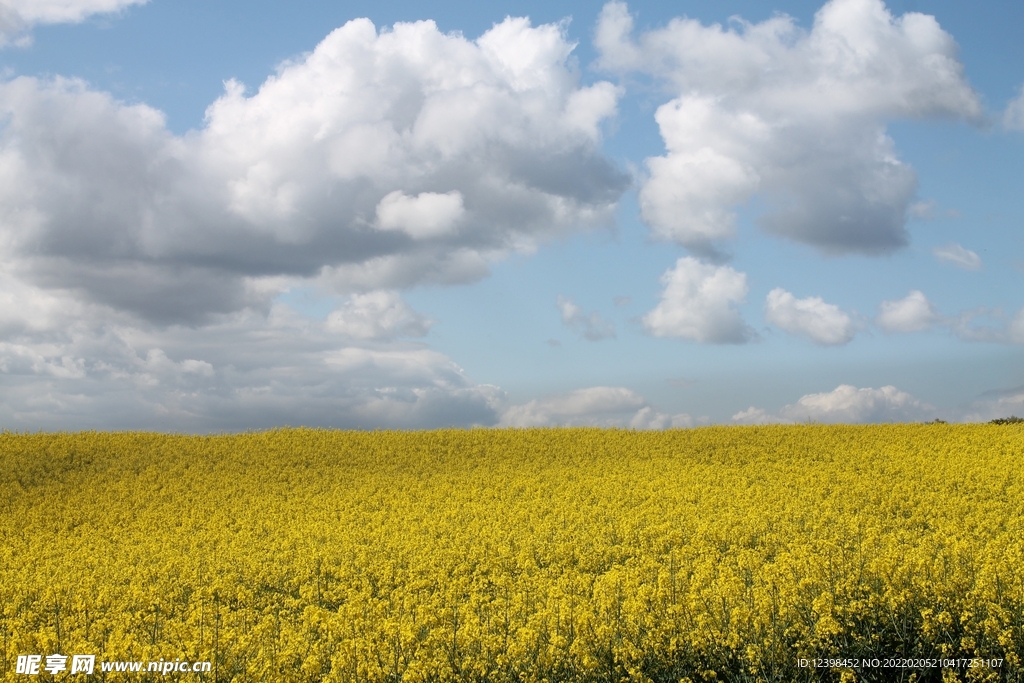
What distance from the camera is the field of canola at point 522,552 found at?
767 cm

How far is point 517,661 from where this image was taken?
7320 mm

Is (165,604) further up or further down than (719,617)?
further down

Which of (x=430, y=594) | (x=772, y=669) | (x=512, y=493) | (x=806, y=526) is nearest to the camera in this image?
(x=772, y=669)

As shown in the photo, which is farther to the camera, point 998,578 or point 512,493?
point 512,493

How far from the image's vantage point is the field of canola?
7672 mm

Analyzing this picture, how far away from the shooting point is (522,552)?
522 inches

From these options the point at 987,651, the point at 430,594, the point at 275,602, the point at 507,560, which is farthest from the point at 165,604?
the point at 987,651

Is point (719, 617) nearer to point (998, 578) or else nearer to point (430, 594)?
point (998, 578)

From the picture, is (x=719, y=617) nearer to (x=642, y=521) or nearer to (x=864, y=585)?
(x=864, y=585)

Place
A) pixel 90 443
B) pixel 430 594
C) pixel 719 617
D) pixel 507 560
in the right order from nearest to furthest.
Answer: pixel 719 617, pixel 430 594, pixel 507 560, pixel 90 443

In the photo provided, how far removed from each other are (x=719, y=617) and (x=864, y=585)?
1.79 m

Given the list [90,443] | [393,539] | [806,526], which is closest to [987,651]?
[806,526]

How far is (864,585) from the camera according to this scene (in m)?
8.73

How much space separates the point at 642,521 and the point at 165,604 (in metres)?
8.90
